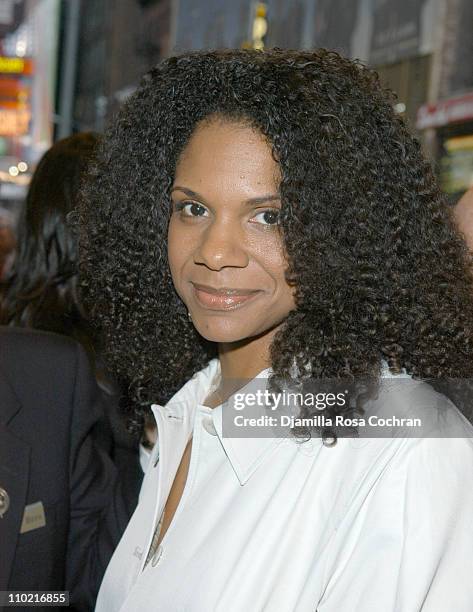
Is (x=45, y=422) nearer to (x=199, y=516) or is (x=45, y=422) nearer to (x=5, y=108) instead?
(x=199, y=516)

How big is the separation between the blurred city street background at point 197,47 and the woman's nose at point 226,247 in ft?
1.22

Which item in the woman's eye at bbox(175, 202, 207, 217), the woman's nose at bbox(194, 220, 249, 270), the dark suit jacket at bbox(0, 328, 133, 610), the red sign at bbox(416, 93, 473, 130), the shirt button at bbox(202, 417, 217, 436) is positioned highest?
the red sign at bbox(416, 93, 473, 130)

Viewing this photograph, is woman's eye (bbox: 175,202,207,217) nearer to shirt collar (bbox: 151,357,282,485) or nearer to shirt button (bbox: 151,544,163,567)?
shirt collar (bbox: 151,357,282,485)

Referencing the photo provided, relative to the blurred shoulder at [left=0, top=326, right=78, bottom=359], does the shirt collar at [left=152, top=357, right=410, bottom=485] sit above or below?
below

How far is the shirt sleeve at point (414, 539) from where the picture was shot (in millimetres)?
1047

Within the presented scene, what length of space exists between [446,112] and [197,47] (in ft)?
13.0

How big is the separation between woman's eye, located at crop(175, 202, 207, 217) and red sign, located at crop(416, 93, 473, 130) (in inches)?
155

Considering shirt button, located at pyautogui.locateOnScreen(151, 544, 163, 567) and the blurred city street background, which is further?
the blurred city street background

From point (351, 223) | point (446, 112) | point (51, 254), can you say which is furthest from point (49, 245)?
point (446, 112)

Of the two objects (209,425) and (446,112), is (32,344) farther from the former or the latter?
(446,112)

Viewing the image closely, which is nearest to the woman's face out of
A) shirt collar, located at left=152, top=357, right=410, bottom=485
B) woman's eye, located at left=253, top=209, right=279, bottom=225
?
woman's eye, located at left=253, top=209, right=279, bottom=225

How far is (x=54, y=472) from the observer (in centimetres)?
175

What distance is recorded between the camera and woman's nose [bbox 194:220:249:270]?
129 centimetres

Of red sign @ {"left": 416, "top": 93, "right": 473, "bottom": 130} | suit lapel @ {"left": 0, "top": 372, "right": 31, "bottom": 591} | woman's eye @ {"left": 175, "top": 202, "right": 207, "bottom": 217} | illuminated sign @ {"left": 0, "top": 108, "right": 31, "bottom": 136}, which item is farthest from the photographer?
illuminated sign @ {"left": 0, "top": 108, "right": 31, "bottom": 136}
